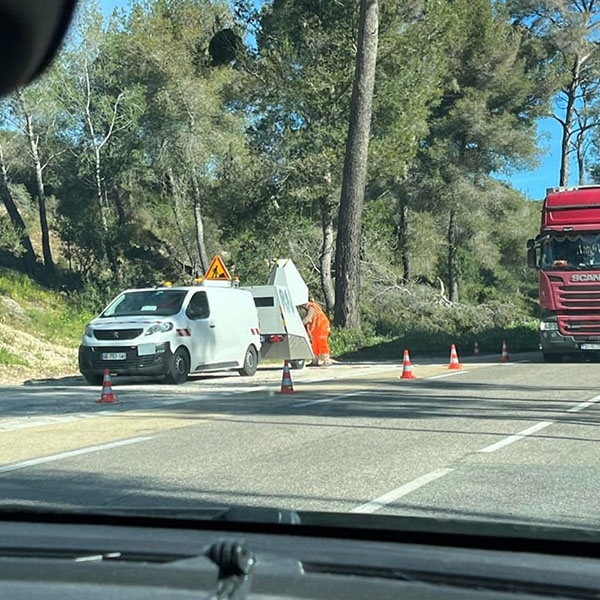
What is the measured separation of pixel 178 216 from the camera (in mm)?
39188

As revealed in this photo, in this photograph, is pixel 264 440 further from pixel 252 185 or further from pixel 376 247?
pixel 376 247

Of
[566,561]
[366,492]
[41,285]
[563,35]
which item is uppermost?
[563,35]

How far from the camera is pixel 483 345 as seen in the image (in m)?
30.8

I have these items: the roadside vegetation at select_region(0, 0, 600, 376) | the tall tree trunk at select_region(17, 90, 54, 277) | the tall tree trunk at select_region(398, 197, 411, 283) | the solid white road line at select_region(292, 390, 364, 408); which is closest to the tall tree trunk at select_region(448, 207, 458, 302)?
the roadside vegetation at select_region(0, 0, 600, 376)

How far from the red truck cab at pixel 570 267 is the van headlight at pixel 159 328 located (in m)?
9.27

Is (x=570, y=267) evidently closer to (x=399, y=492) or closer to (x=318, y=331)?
(x=318, y=331)

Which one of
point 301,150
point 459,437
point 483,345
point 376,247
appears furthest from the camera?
point 376,247

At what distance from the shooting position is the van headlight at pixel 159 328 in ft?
55.5

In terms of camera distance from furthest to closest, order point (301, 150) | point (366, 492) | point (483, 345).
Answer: point (301, 150) → point (483, 345) → point (366, 492)

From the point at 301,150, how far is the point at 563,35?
1935 cm

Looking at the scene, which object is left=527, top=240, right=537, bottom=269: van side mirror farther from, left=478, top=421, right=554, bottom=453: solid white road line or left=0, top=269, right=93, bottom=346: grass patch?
left=0, top=269, right=93, bottom=346: grass patch

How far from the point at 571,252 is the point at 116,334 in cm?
1098

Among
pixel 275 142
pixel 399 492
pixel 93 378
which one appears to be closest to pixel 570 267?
pixel 93 378

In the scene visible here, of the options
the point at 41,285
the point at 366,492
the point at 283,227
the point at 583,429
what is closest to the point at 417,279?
the point at 283,227
